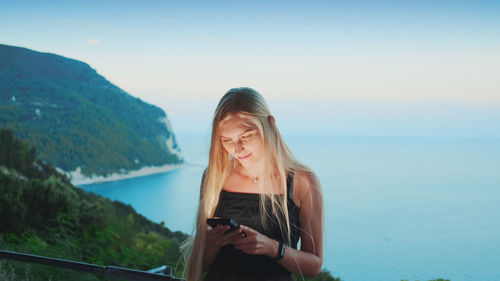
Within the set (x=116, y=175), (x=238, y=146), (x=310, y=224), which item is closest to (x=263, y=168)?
(x=238, y=146)

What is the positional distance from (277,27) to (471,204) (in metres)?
8.25

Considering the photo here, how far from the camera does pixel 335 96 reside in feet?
25.5

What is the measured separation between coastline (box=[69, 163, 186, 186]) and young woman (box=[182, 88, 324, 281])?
15.5m

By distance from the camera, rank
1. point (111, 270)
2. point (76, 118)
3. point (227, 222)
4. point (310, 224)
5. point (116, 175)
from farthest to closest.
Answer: point (76, 118)
point (116, 175)
point (111, 270)
point (310, 224)
point (227, 222)

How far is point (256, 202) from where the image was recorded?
1.22 meters

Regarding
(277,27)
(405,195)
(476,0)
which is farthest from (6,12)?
(405,195)

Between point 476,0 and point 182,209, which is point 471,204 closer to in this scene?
point 476,0

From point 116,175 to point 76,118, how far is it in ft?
13.0

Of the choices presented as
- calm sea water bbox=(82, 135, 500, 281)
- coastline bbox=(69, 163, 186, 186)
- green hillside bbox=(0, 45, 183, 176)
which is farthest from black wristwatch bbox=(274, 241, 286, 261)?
green hillside bbox=(0, 45, 183, 176)

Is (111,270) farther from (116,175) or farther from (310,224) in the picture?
(116,175)

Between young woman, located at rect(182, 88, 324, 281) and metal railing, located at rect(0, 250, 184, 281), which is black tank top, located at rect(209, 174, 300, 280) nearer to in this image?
young woman, located at rect(182, 88, 324, 281)

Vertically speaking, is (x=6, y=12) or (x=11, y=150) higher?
(x=6, y=12)

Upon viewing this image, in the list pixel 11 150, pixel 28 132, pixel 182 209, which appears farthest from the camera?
pixel 28 132

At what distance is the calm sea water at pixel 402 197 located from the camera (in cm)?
951
